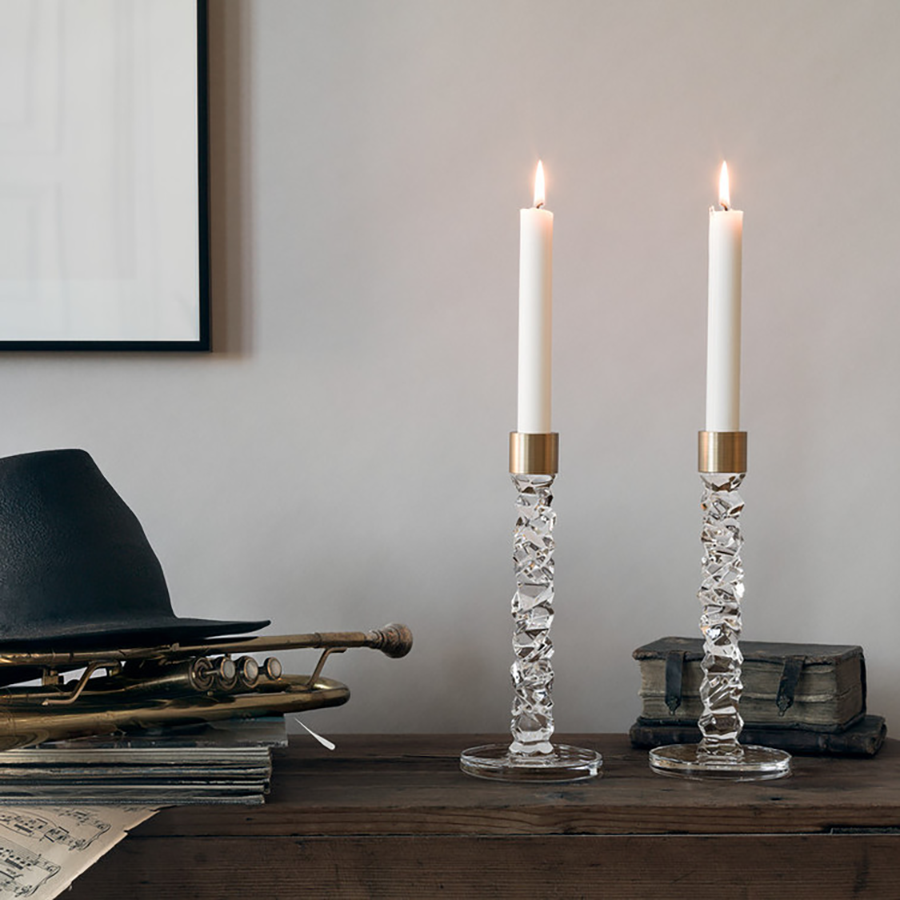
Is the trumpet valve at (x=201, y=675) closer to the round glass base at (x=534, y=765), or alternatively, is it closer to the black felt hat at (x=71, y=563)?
the black felt hat at (x=71, y=563)

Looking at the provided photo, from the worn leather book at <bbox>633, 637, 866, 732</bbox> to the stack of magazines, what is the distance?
35 cm

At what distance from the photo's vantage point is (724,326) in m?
→ 0.80

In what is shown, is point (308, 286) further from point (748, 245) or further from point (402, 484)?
point (748, 245)

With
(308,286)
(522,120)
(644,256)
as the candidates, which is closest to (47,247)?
(308,286)

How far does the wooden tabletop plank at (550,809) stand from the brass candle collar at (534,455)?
0.74 feet

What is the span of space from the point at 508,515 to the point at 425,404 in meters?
0.14

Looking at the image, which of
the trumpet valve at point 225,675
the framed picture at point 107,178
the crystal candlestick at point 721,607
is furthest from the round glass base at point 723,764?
the framed picture at point 107,178

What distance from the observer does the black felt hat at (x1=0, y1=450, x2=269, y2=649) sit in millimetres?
797

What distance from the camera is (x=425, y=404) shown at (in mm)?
1052

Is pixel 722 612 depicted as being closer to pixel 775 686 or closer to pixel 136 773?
pixel 775 686

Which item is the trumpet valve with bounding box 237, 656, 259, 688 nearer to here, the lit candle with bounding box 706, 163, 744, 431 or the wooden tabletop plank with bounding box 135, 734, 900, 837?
the wooden tabletop plank with bounding box 135, 734, 900, 837

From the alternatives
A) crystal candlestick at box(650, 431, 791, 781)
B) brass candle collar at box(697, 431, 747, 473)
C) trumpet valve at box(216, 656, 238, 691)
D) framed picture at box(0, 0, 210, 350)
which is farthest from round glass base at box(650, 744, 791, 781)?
framed picture at box(0, 0, 210, 350)

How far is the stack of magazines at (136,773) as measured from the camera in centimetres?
69

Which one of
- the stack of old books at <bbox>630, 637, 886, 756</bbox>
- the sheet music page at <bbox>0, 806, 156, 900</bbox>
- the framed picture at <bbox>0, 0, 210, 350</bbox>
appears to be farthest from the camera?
the framed picture at <bbox>0, 0, 210, 350</bbox>
